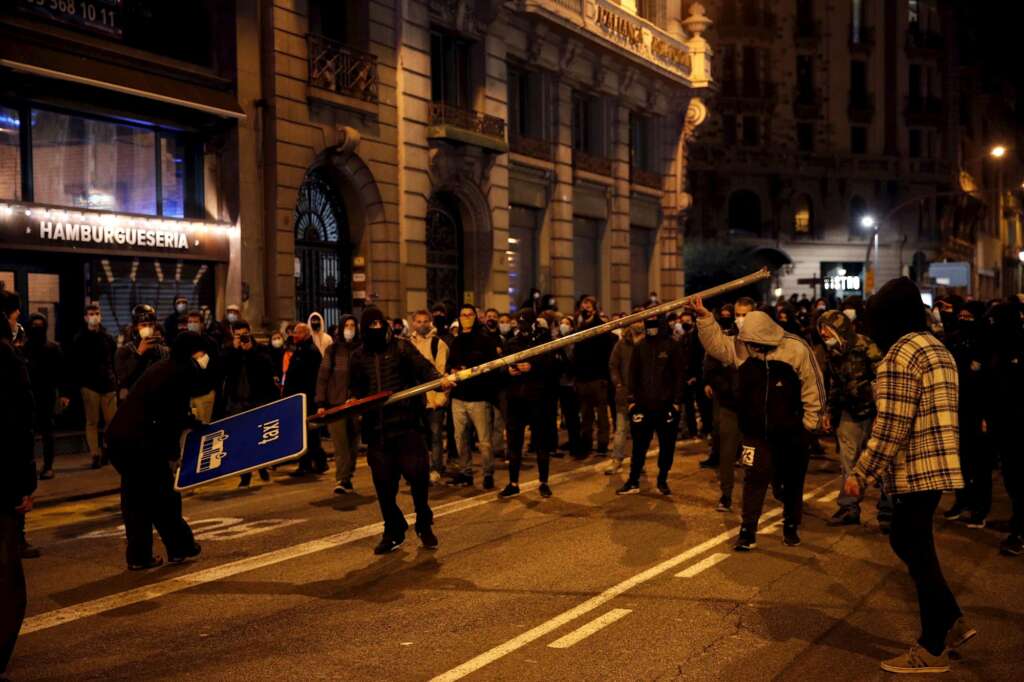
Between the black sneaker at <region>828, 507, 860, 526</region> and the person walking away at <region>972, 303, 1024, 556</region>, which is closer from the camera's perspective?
the person walking away at <region>972, 303, 1024, 556</region>

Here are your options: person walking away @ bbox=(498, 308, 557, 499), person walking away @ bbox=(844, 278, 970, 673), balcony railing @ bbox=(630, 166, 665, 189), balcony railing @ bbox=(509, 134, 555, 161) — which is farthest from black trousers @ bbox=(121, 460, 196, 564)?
balcony railing @ bbox=(630, 166, 665, 189)

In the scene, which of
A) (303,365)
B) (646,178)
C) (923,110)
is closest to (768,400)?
(303,365)

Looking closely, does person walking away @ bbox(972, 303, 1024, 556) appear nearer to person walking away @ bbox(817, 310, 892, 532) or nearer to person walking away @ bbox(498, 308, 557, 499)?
person walking away @ bbox(817, 310, 892, 532)

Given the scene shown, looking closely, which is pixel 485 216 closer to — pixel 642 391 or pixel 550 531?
pixel 642 391

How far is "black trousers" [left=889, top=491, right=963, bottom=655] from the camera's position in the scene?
603cm

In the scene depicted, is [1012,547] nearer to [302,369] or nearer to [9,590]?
[9,590]

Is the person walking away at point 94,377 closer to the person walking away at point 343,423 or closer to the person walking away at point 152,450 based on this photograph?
the person walking away at point 343,423

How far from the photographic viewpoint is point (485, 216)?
28.0 m

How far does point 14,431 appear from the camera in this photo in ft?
19.9

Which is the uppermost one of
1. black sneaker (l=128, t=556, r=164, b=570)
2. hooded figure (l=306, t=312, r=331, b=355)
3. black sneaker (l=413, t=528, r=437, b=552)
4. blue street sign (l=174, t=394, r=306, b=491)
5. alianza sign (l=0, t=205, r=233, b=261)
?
alianza sign (l=0, t=205, r=233, b=261)

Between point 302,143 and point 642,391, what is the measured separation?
38.9ft

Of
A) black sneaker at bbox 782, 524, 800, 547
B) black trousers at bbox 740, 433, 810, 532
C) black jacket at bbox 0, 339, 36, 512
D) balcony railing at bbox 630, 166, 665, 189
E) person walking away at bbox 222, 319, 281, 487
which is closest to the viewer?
black jacket at bbox 0, 339, 36, 512

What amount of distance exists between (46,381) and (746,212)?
50334 millimetres

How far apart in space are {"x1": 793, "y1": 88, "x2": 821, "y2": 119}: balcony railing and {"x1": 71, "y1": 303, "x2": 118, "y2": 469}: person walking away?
52027 millimetres
